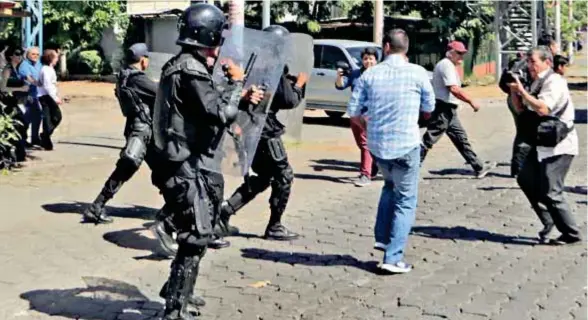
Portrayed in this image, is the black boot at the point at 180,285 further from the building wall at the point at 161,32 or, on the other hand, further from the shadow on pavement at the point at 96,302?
the building wall at the point at 161,32

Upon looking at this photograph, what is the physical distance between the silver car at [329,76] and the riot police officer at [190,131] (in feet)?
43.1

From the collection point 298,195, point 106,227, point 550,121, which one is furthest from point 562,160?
point 106,227

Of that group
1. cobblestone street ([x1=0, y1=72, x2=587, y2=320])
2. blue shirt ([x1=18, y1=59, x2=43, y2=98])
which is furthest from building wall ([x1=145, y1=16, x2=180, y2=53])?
cobblestone street ([x1=0, y1=72, x2=587, y2=320])

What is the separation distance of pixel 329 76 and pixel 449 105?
7738mm

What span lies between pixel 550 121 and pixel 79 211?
15.4 ft

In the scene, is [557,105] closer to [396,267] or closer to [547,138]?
[547,138]

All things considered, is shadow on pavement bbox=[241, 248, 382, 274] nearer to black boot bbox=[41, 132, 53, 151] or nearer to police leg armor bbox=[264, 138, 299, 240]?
police leg armor bbox=[264, 138, 299, 240]

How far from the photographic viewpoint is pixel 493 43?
34.0 m

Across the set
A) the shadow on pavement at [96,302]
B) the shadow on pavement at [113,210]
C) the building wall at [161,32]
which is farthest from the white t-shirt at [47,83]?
the building wall at [161,32]

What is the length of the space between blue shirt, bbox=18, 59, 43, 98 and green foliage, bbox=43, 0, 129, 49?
50.0 feet

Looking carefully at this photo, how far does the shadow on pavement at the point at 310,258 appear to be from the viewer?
7277mm

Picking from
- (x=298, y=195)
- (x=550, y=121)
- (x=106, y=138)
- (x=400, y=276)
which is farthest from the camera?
(x=106, y=138)

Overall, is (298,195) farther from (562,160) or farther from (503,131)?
(503,131)

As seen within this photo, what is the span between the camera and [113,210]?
942 cm
